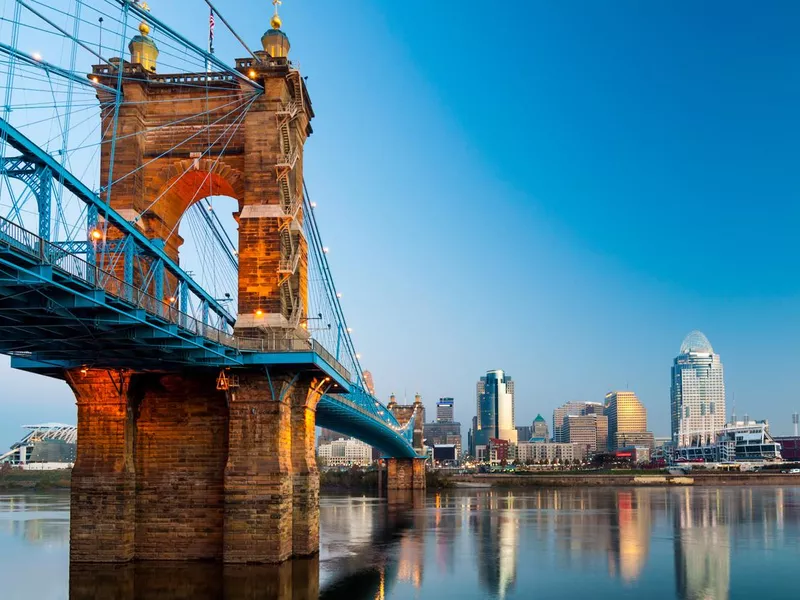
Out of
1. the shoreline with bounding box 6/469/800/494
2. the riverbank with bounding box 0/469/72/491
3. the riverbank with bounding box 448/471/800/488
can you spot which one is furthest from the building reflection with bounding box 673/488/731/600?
the riverbank with bounding box 0/469/72/491

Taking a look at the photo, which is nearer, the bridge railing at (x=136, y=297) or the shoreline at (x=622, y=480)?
the bridge railing at (x=136, y=297)

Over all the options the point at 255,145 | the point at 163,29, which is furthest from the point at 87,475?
the point at 163,29

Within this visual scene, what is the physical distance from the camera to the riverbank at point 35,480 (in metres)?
170

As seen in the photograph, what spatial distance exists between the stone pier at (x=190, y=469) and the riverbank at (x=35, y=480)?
448 ft

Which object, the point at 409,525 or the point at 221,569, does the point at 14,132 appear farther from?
the point at 409,525

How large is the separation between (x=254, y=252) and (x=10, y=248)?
1907 cm

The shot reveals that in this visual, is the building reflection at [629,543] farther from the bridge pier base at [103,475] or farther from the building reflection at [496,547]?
the bridge pier base at [103,475]

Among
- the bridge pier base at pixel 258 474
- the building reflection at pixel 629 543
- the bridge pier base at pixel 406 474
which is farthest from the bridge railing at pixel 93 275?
the bridge pier base at pixel 406 474

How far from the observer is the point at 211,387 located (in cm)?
4294

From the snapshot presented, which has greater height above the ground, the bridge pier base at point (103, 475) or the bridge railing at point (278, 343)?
the bridge railing at point (278, 343)

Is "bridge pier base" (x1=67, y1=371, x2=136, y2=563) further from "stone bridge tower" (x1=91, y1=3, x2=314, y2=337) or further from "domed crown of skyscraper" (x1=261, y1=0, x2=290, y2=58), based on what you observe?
"domed crown of skyscraper" (x1=261, y1=0, x2=290, y2=58)

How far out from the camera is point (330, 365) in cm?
4525

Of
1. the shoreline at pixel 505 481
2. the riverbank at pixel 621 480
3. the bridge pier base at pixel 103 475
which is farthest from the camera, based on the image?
the riverbank at pixel 621 480

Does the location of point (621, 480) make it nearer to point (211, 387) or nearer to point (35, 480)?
point (35, 480)
